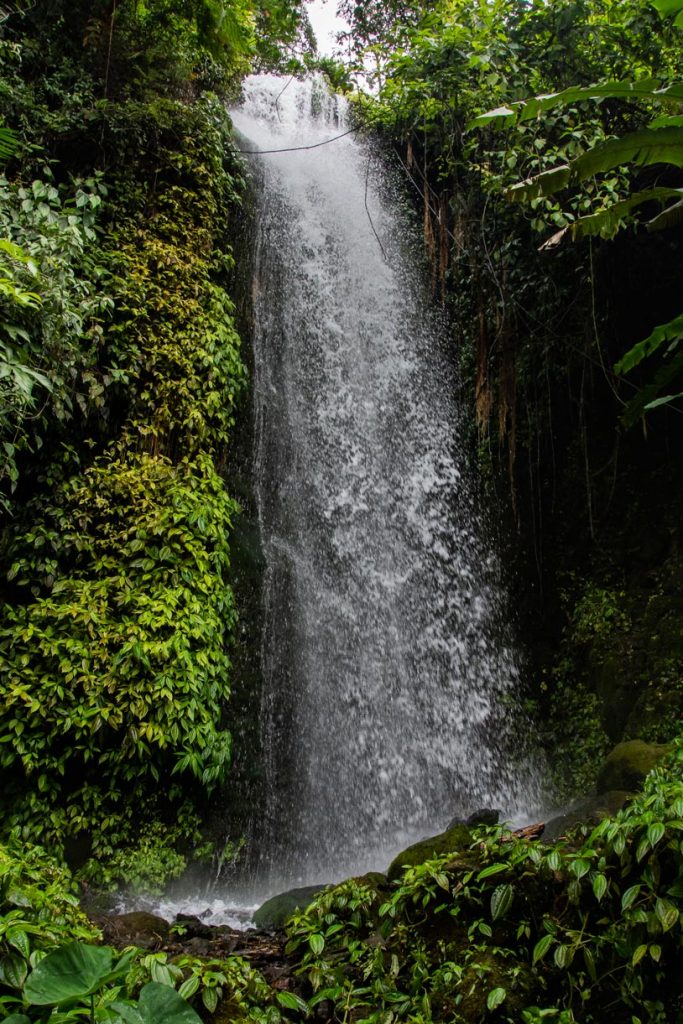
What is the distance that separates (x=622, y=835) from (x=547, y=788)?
4800mm

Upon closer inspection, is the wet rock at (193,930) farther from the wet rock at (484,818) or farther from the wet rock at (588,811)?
the wet rock at (588,811)

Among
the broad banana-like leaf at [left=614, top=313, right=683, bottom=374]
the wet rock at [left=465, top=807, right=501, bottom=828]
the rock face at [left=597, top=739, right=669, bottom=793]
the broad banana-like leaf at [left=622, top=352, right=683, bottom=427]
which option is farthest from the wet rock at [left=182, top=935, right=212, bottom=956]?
the broad banana-like leaf at [left=614, top=313, right=683, bottom=374]

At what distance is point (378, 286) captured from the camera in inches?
374

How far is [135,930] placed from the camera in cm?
367

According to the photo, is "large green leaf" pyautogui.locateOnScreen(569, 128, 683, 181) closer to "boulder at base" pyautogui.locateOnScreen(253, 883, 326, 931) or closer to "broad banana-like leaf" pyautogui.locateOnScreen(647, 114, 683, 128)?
"broad banana-like leaf" pyautogui.locateOnScreen(647, 114, 683, 128)

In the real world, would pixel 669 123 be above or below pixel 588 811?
above

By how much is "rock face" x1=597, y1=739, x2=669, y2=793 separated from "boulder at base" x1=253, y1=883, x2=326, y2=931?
7.31 feet

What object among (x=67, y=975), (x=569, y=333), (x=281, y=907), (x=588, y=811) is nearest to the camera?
(x=67, y=975)

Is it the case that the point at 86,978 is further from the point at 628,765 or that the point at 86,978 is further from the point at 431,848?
the point at 628,765

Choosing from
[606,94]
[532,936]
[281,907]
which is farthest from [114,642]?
[606,94]

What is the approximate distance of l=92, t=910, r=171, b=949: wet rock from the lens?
3512mm

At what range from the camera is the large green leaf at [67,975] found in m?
1.56

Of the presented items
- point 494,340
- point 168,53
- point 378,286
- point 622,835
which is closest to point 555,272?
point 494,340

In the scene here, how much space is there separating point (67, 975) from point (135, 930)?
2401 mm
